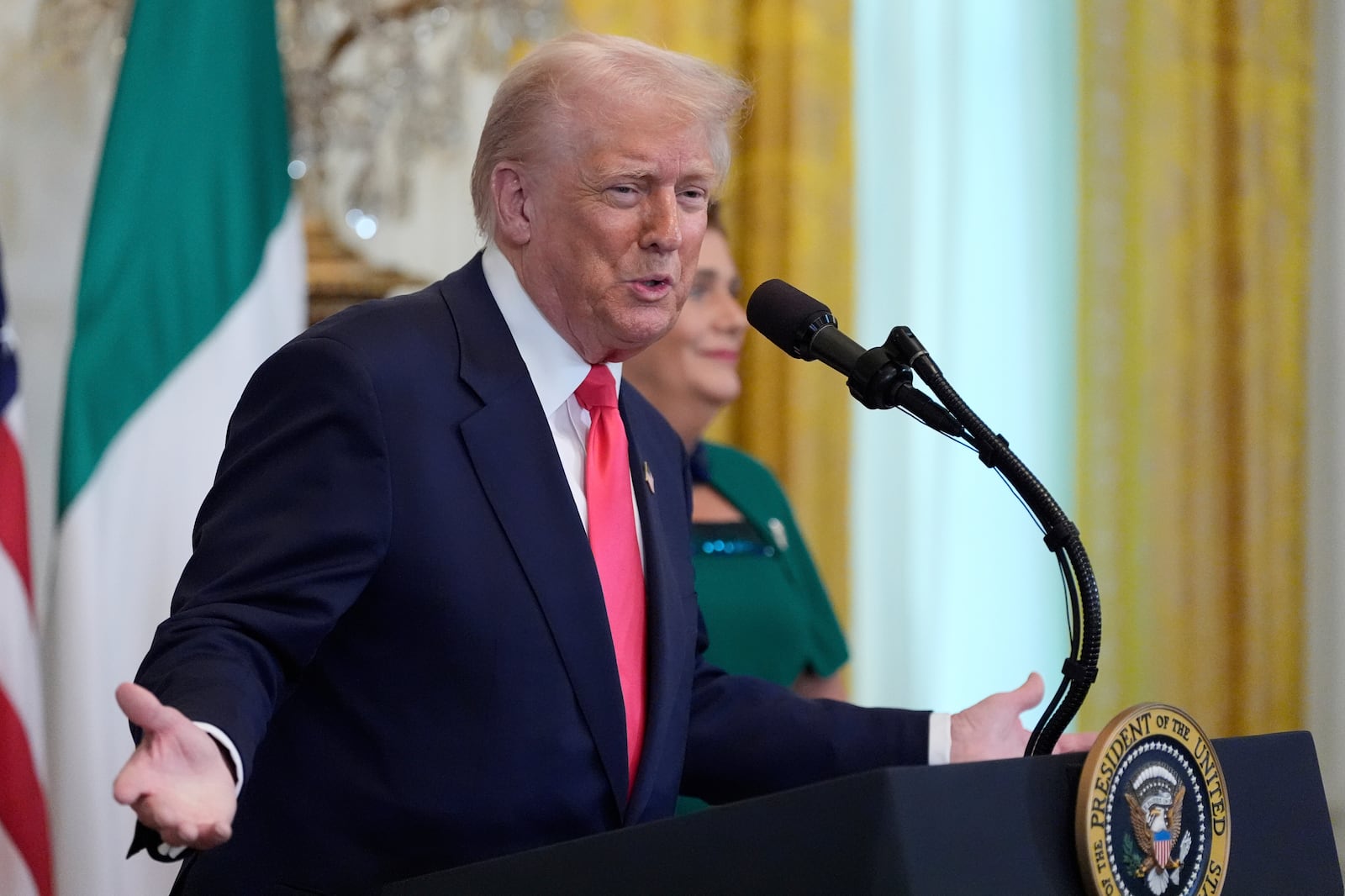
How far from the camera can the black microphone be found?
132 centimetres

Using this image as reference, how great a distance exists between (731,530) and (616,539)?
1.21 m

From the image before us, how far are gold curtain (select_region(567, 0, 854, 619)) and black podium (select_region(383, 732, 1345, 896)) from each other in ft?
7.54

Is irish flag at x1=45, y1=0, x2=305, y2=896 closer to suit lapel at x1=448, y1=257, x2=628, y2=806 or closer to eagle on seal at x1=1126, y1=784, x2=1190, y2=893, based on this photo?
suit lapel at x1=448, y1=257, x2=628, y2=806

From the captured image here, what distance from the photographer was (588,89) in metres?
1.57

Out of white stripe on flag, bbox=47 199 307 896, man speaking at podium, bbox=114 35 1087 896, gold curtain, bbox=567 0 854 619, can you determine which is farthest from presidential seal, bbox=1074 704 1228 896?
gold curtain, bbox=567 0 854 619

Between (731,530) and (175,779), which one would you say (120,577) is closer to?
(731,530)

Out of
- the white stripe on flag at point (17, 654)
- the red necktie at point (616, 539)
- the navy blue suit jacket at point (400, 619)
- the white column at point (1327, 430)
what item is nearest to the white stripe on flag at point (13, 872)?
the white stripe on flag at point (17, 654)

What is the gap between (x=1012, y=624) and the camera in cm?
374

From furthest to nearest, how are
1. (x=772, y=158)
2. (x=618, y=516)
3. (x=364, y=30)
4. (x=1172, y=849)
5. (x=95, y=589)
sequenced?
(x=772, y=158), (x=364, y=30), (x=95, y=589), (x=618, y=516), (x=1172, y=849)

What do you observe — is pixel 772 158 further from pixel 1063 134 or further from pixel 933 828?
pixel 933 828

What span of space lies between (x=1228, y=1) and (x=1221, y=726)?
182cm

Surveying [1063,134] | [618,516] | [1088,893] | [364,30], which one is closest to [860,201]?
[1063,134]

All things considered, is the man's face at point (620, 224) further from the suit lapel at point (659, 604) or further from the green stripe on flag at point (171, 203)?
the green stripe on flag at point (171, 203)

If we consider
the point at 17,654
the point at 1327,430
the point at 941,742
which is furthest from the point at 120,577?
the point at 1327,430
